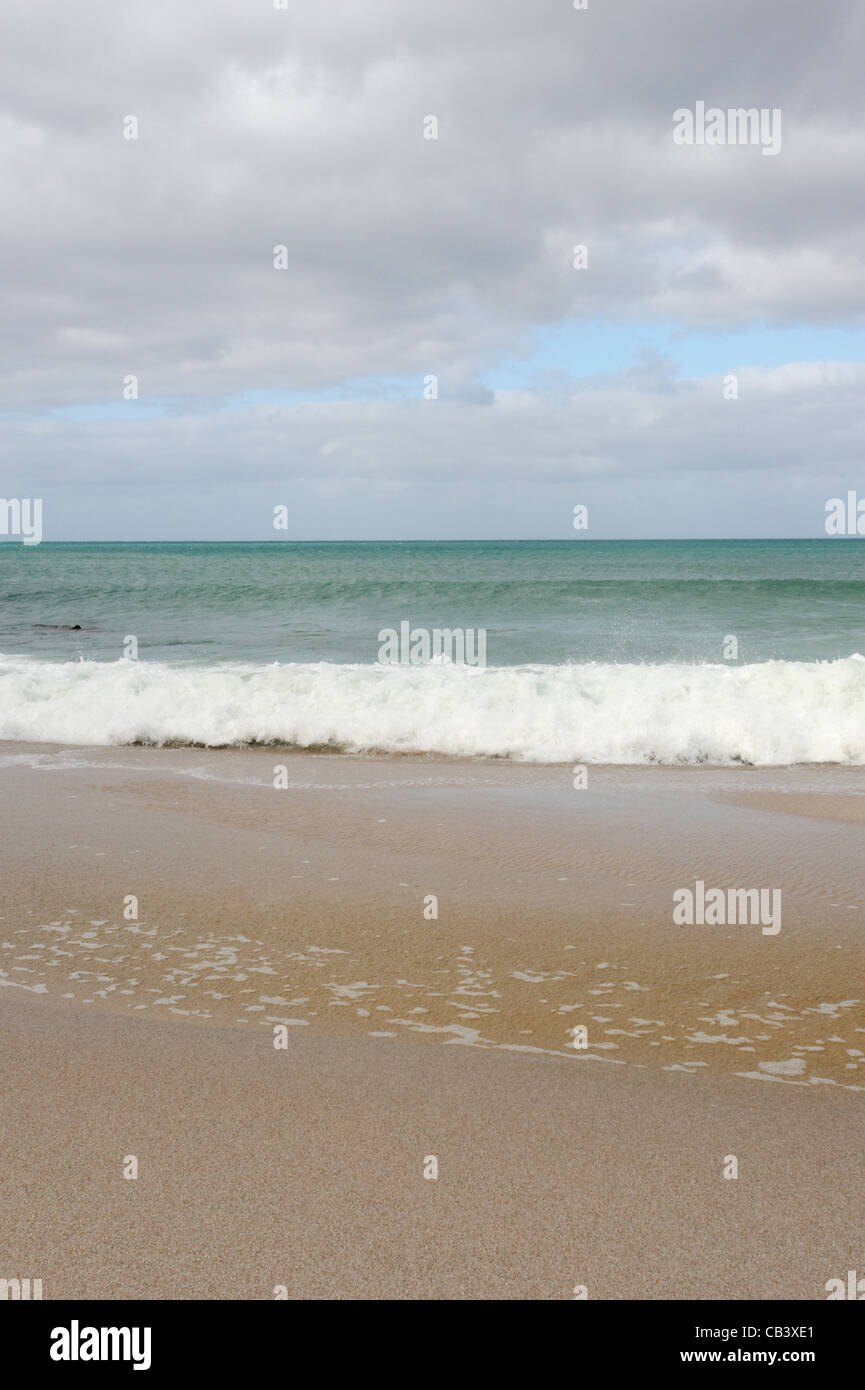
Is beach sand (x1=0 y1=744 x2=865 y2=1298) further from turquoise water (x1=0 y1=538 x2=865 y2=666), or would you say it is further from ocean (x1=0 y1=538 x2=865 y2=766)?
turquoise water (x1=0 y1=538 x2=865 y2=666)

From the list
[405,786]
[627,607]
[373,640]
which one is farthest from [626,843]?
[627,607]

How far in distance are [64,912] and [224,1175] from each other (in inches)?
124

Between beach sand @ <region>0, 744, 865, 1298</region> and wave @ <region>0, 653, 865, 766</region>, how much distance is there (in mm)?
3306

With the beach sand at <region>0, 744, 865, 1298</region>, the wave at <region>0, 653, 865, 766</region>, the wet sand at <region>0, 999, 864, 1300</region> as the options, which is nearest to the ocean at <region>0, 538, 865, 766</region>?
the wave at <region>0, 653, 865, 766</region>

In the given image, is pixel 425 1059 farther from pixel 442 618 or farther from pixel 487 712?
pixel 442 618

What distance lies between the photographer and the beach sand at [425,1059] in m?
2.79

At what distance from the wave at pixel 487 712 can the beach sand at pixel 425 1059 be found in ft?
10.8

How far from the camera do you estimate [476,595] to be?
36.6 m

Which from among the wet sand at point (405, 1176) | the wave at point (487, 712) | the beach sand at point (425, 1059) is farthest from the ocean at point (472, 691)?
the wet sand at point (405, 1176)

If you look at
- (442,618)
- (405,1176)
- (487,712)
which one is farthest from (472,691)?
(442,618)

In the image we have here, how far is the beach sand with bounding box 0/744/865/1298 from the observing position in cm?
279

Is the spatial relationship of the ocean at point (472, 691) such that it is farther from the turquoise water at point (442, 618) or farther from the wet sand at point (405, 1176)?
the wet sand at point (405, 1176)

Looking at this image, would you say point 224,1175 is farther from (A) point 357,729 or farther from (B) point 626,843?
(A) point 357,729

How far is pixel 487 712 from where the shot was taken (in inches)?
484
